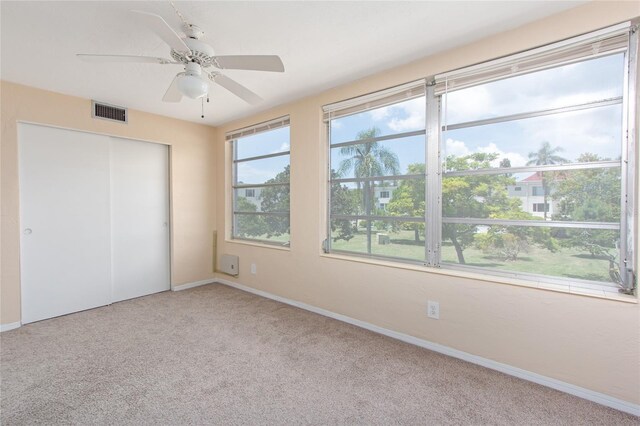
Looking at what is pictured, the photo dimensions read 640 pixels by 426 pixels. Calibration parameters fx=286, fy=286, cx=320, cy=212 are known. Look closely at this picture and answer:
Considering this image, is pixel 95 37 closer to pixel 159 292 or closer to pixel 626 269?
pixel 159 292

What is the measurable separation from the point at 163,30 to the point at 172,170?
289cm

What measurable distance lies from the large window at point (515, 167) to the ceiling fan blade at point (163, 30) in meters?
1.72

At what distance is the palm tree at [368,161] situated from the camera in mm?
2803

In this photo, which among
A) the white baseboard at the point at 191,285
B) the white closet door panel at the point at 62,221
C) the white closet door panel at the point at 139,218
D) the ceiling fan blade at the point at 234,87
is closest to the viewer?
the ceiling fan blade at the point at 234,87

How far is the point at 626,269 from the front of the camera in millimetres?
1782

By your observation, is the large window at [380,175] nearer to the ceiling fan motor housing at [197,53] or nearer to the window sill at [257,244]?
the window sill at [257,244]

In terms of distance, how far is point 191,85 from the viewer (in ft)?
5.86

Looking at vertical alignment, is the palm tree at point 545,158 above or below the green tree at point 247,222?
above

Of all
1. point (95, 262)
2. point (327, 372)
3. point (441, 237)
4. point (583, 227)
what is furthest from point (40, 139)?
point (583, 227)

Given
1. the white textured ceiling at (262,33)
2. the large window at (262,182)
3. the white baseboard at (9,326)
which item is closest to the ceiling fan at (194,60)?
the white textured ceiling at (262,33)

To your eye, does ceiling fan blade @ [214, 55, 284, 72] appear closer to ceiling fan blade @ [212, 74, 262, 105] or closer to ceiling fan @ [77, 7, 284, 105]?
ceiling fan @ [77, 7, 284, 105]

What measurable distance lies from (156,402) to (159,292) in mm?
2534

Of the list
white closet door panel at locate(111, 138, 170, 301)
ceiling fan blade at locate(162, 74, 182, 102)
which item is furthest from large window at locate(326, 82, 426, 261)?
white closet door panel at locate(111, 138, 170, 301)

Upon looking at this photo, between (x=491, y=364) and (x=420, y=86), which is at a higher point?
(x=420, y=86)
